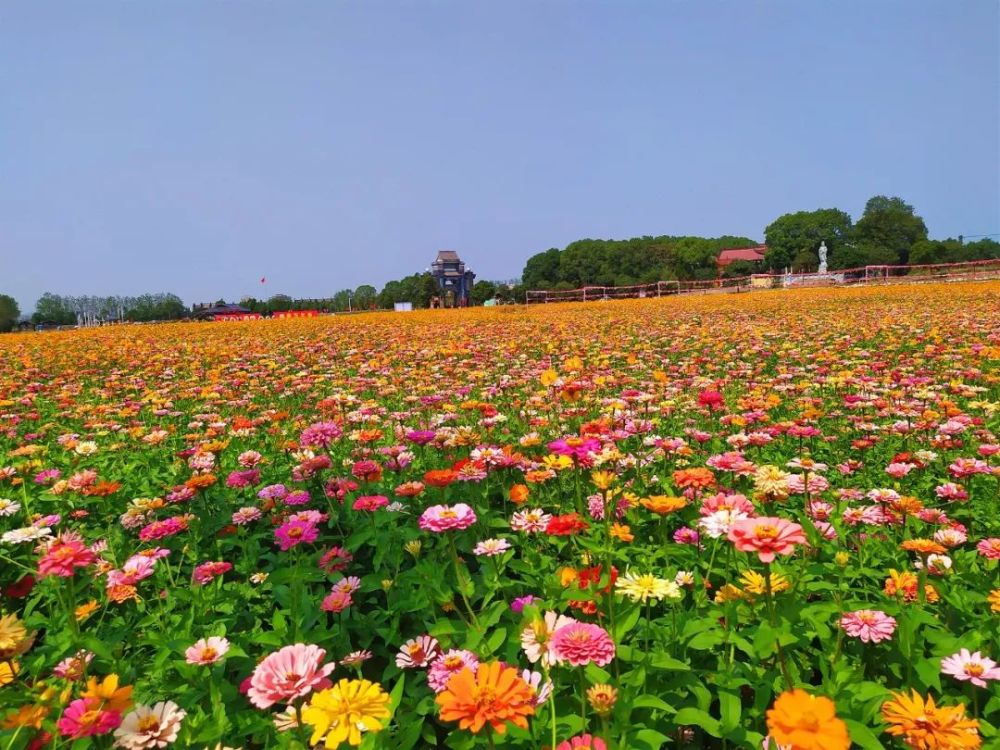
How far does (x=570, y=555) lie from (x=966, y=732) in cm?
124

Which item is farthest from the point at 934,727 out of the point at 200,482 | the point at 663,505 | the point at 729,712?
the point at 200,482

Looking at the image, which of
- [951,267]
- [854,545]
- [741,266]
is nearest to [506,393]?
[854,545]

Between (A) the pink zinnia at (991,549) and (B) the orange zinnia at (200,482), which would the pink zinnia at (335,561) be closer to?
(B) the orange zinnia at (200,482)

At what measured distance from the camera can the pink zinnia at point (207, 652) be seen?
3.91ft

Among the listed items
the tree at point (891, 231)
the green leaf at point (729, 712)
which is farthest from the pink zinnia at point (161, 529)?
the tree at point (891, 231)

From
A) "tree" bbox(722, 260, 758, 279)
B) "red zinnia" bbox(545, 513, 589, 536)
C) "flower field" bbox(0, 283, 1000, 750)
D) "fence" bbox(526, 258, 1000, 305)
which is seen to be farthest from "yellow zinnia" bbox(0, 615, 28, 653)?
"tree" bbox(722, 260, 758, 279)

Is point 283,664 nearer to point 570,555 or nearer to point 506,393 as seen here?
point 570,555

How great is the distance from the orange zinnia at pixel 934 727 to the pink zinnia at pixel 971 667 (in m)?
0.29

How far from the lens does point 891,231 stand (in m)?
66.4

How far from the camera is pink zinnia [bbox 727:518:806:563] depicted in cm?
85

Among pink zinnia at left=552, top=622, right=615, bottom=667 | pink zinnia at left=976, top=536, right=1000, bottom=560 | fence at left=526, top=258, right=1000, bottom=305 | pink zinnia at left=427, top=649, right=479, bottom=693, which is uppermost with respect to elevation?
fence at left=526, top=258, right=1000, bottom=305

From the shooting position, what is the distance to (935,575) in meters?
1.57

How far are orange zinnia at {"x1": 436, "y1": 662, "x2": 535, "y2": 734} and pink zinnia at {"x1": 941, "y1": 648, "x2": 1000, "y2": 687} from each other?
0.93 m

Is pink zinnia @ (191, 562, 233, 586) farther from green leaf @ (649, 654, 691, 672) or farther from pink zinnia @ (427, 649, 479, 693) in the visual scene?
green leaf @ (649, 654, 691, 672)
